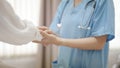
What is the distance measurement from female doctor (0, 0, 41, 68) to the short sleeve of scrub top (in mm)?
385

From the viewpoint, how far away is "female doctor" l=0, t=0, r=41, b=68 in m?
0.82

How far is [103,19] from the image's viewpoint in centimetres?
114

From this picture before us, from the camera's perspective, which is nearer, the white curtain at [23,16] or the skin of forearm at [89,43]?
the skin of forearm at [89,43]

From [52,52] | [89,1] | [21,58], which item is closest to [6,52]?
[21,58]

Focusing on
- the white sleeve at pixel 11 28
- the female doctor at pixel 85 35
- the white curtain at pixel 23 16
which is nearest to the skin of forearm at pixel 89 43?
the female doctor at pixel 85 35

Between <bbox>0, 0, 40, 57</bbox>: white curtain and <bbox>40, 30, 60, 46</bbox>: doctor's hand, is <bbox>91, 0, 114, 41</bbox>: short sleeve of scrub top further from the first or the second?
<bbox>0, 0, 40, 57</bbox>: white curtain

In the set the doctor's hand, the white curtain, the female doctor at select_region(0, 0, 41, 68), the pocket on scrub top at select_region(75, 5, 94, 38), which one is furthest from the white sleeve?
the white curtain

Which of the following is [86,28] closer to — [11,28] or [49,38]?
[49,38]

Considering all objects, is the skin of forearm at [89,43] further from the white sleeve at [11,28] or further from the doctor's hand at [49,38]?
the white sleeve at [11,28]

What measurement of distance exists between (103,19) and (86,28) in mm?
107

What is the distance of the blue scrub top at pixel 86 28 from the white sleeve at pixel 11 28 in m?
0.34

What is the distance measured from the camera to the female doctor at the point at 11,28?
0.82m

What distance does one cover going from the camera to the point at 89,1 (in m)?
1.21

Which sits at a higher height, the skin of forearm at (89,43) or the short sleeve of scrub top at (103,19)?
the short sleeve of scrub top at (103,19)
